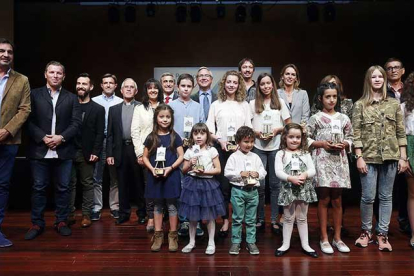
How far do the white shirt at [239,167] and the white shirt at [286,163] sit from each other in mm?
170

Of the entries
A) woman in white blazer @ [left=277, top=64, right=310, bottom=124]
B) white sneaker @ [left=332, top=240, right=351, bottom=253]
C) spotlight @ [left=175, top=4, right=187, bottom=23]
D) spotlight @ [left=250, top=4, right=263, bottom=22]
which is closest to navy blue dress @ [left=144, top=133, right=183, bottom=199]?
woman in white blazer @ [left=277, top=64, right=310, bottom=124]

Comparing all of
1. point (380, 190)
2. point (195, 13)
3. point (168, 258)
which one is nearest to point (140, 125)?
point (168, 258)

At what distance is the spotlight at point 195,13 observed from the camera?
7426 mm

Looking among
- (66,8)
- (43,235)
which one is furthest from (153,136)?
(66,8)

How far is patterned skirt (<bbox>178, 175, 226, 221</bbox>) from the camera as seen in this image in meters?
3.45

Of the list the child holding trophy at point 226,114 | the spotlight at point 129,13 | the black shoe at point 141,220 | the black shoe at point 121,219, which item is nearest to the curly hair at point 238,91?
the child holding trophy at point 226,114

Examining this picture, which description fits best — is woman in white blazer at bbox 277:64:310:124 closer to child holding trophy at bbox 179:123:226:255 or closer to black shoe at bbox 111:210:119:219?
child holding trophy at bbox 179:123:226:255

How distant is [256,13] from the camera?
7.29 meters

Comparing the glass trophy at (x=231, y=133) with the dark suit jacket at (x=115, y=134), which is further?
the dark suit jacket at (x=115, y=134)

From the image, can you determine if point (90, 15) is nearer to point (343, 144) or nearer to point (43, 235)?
point (43, 235)

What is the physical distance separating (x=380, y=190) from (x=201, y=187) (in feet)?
5.32

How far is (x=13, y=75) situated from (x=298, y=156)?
2.67m

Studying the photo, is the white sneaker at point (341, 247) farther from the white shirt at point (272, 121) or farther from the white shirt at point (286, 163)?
the white shirt at point (272, 121)

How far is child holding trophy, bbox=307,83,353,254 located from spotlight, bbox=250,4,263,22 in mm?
4069
